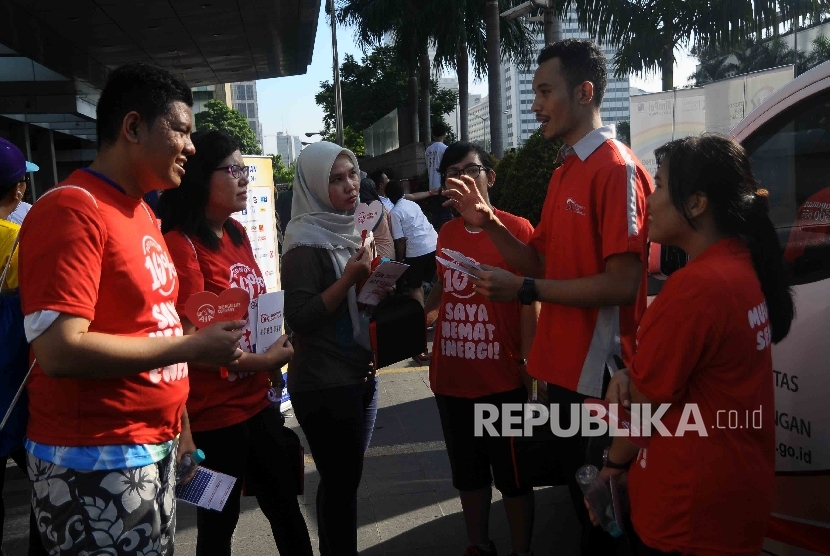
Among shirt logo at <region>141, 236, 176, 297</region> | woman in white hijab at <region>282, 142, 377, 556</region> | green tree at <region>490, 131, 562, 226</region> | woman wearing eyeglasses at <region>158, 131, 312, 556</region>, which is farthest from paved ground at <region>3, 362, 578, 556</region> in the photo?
green tree at <region>490, 131, 562, 226</region>

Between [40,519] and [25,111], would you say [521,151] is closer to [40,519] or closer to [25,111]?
[40,519]

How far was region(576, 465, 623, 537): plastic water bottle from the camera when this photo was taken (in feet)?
7.50

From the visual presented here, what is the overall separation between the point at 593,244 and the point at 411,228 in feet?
19.4

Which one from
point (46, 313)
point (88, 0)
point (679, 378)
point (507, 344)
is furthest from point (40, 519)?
point (88, 0)

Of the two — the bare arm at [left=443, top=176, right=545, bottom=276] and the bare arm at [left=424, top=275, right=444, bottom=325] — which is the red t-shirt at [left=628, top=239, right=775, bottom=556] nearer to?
the bare arm at [left=443, top=176, right=545, bottom=276]

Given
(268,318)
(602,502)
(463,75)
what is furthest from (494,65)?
(602,502)

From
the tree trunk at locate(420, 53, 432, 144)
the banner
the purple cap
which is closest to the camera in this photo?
the purple cap

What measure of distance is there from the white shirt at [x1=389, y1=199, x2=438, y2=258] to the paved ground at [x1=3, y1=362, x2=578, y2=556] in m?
3.08

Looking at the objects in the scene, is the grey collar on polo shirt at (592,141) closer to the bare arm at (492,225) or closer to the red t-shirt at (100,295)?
the bare arm at (492,225)

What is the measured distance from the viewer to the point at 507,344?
345cm

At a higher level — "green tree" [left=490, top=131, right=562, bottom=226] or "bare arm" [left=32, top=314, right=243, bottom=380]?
"green tree" [left=490, top=131, right=562, bottom=226]

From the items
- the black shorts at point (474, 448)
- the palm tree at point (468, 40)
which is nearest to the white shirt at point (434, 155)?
→ the black shorts at point (474, 448)

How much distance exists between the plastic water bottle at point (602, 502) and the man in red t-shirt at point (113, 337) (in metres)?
1.09

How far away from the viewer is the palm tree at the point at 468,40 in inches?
1038
